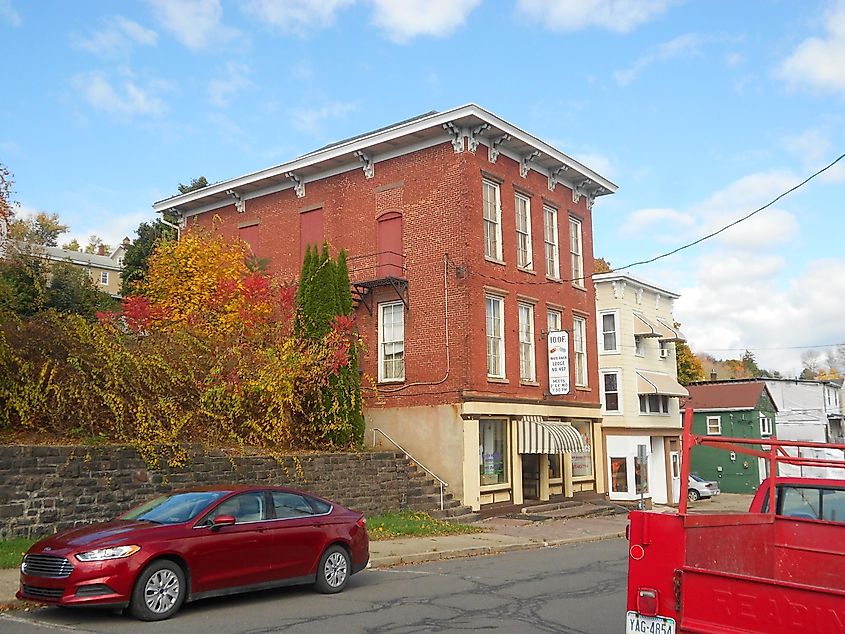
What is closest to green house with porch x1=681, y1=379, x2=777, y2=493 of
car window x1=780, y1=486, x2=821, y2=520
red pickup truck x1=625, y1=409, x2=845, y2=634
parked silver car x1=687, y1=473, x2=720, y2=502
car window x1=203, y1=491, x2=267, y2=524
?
parked silver car x1=687, y1=473, x2=720, y2=502

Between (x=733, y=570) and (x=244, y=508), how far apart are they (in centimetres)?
651

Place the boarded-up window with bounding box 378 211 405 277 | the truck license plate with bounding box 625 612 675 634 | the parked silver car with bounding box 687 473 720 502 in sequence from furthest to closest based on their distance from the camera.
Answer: the parked silver car with bounding box 687 473 720 502
the boarded-up window with bounding box 378 211 405 277
the truck license plate with bounding box 625 612 675 634

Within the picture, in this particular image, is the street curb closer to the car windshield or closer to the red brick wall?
the car windshield

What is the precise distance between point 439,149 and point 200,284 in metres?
8.31

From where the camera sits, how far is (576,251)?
96.8 ft

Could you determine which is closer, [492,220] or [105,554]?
[105,554]

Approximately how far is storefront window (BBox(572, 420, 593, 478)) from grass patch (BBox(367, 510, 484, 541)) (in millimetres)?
8443

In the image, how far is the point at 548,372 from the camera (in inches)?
1051

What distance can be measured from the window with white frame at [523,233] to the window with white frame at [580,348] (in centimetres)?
365

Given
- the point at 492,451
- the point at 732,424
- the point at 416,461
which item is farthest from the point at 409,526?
the point at 732,424

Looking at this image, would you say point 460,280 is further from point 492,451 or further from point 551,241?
point 551,241

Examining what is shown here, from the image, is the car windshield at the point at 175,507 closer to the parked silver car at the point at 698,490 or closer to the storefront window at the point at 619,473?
the storefront window at the point at 619,473

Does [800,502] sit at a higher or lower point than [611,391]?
lower

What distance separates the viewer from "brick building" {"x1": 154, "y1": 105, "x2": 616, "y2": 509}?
23.6m
